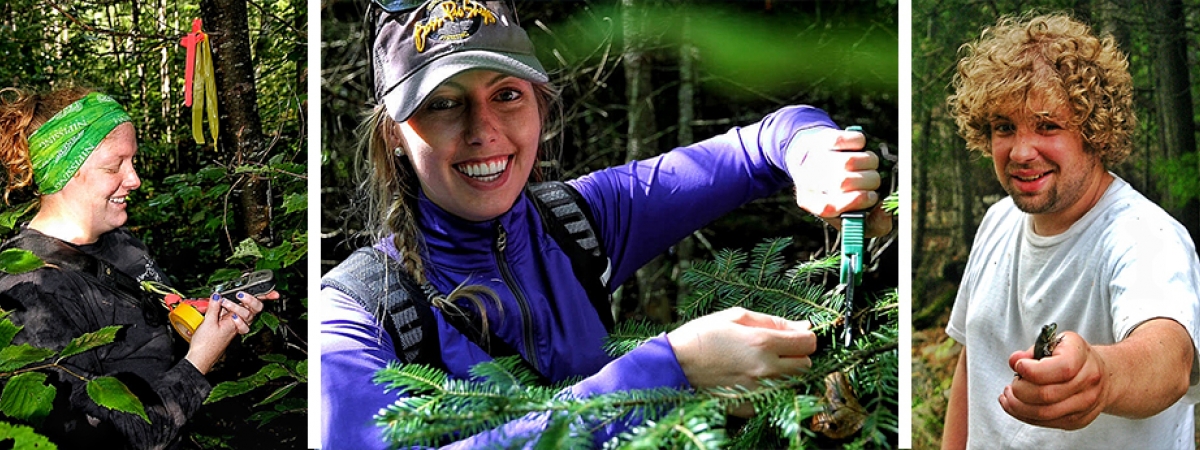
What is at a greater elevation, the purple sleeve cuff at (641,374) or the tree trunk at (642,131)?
the tree trunk at (642,131)

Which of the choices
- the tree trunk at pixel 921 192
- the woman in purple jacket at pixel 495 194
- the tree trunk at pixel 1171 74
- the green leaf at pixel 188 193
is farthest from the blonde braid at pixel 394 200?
the tree trunk at pixel 1171 74

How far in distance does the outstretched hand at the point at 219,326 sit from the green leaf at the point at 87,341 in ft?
0.62

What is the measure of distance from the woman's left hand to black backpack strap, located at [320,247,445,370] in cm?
89

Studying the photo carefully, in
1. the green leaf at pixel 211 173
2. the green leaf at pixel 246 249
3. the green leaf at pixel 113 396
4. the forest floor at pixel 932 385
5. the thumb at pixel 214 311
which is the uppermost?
the green leaf at pixel 211 173

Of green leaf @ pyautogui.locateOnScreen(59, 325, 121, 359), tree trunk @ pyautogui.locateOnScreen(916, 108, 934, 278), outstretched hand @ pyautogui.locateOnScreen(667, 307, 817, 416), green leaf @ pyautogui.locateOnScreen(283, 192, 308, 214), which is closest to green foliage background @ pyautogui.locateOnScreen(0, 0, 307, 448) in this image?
green leaf @ pyautogui.locateOnScreen(283, 192, 308, 214)

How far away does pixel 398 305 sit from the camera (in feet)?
8.39

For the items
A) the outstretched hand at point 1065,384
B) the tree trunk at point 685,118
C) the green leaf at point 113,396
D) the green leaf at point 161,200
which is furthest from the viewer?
the green leaf at point 161,200

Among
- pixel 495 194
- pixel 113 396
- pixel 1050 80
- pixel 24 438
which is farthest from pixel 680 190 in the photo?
pixel 24 438

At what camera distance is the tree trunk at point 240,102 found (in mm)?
2893

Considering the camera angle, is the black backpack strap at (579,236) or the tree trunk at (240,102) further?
the tree trunk at (240,102)

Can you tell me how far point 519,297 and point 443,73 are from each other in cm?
53

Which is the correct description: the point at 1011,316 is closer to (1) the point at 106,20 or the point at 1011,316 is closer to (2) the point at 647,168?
(2) the point at 647,168

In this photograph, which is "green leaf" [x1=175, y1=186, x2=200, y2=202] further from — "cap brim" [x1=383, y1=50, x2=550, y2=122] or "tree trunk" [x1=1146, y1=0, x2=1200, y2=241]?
"tree trunk" [x1=1146, y1=0, x2=1200, y2=241]

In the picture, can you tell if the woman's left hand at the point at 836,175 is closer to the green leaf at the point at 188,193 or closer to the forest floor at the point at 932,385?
the forest floor at the point at 932,385
